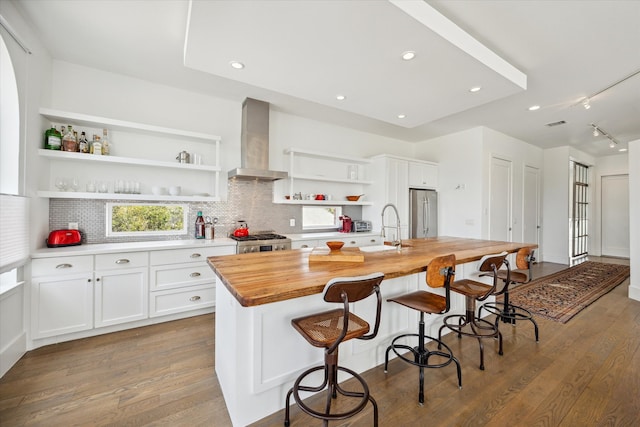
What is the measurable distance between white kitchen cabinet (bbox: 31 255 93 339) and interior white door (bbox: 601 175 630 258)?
11179mm

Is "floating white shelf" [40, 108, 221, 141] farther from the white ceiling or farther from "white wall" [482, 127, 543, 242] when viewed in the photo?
"white wall" [482, 127, 543, 242]

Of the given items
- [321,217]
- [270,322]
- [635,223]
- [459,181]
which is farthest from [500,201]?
[270,322]

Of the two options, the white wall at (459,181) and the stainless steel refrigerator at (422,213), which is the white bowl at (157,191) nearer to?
the stainless steel refrigerator at (422,213)

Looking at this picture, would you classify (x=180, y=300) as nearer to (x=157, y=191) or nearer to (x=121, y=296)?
(x=121, y=296)

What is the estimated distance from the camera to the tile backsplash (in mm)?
2850

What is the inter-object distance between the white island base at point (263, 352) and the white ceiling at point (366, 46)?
185 cm

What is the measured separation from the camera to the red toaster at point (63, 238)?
2.61m

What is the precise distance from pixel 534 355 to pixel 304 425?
2.12 m

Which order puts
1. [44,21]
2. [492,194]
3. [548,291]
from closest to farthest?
1. [44,21]
2. [548,291]
3. [492,194]

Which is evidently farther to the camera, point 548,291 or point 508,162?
point 508,162

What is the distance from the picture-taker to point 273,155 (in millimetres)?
4184

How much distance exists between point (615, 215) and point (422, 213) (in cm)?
639

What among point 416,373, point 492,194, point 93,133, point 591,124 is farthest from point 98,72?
point 591,124

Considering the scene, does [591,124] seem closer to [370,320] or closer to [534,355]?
[534,355]
